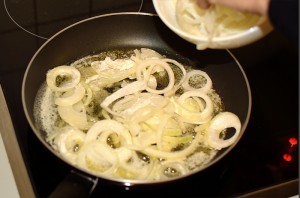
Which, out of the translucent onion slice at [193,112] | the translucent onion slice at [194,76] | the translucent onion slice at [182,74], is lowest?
the translucent onion slice at [193,112]

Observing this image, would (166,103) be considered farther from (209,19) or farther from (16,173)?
(16,173)

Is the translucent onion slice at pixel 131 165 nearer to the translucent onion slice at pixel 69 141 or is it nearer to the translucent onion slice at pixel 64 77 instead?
the translucent onion slice at pixel 69 141

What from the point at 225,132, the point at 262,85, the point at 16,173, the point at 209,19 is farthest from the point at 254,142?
the point at 16,173

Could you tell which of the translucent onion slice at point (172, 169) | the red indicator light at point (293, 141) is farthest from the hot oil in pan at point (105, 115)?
the red indicator light at point (293, 141)

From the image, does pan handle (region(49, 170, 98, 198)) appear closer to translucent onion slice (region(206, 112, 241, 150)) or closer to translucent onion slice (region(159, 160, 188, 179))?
translucent onion slice (region(159, 160, 188, 179))

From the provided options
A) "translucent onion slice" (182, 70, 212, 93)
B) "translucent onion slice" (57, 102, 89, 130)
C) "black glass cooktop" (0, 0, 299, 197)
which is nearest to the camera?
"black glass cooktop" (0, 0, 299, 197)

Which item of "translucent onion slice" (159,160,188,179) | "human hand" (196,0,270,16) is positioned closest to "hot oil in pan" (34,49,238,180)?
"translucent onion slice" (159,160,188,179)

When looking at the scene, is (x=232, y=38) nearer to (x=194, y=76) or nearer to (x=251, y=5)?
(x=251, y=5)
